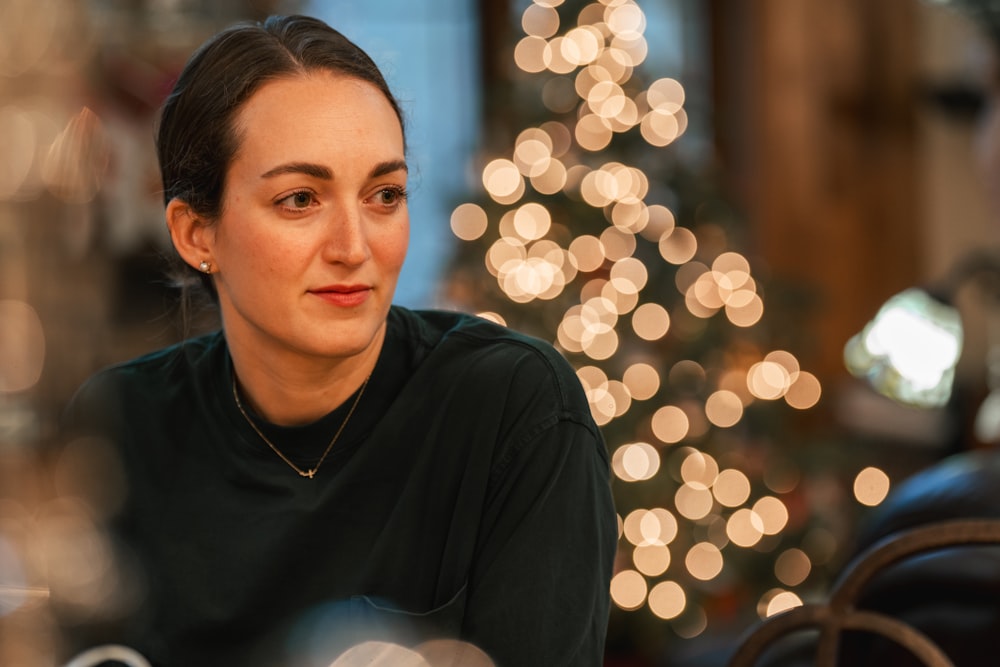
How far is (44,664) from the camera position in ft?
1.57

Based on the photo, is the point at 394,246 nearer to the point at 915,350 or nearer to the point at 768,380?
the point at 915,350

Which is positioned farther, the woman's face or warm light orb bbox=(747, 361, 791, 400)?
warm light orb bbox=(747, 361, 791, 400)

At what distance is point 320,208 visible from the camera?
118 centimetres

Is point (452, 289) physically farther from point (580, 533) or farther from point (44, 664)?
point (44, 664)

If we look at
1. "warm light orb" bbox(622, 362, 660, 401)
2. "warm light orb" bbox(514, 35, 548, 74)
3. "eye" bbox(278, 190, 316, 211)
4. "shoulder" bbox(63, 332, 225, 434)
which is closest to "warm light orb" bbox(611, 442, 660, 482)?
"warm light orb" bbox(622, 362, 660, 401)

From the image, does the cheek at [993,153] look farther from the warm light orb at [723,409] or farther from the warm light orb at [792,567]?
the warm light orb at [792,567]

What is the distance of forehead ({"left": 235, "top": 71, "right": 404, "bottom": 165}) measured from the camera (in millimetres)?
1166

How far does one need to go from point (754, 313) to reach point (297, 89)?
93.8 inches

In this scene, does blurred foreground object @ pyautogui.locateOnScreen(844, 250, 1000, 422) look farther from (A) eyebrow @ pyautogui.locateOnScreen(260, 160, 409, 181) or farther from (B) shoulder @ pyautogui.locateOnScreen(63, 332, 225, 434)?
(B) shoulder @ pyautogui.locateOnScreen(63, 332, 225, 434)

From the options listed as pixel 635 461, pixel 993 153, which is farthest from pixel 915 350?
pixel 635 461

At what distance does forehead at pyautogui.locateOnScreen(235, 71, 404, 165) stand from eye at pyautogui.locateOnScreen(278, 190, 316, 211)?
0.04 metres

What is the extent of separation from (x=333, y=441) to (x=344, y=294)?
163mm

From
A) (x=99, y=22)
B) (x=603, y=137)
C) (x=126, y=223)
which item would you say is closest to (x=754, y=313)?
(x=603, y=137)

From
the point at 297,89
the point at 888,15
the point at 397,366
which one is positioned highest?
the point at 888,15
